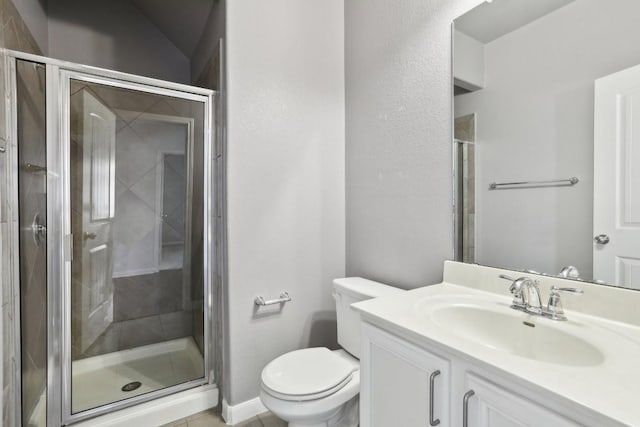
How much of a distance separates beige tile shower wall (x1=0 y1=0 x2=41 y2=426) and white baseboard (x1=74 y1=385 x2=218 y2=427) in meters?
0.37

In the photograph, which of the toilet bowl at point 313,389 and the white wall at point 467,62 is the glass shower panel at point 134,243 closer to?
the toilet bowl at point 313,389

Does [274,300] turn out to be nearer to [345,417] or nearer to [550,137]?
[345,417]

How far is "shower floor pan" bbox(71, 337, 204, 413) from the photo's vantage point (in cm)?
154

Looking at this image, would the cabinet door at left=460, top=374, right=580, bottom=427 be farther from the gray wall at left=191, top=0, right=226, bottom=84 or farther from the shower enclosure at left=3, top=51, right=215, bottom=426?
the gray wall at left=191, top=0, right=226, bottom=84

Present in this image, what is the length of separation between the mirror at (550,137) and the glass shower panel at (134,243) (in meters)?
1.48

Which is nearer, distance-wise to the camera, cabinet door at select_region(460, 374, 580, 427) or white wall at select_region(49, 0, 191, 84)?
cabinet door at select_region(460, 374, 580, 427)

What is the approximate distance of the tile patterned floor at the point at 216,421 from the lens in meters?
1.59

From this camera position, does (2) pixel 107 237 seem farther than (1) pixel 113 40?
No

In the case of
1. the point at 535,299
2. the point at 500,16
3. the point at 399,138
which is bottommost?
the point at 535,299

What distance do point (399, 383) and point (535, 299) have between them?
524 millimetres

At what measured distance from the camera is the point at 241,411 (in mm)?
1609

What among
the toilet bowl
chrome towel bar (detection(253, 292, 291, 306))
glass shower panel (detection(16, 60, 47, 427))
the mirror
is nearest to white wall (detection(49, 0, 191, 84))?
glass shower panel (detection(16, 60, 47, 427))

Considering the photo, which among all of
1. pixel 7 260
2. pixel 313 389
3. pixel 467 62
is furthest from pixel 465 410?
pixel 7 260

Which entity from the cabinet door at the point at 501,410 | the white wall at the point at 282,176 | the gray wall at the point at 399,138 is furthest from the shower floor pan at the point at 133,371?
the cabinet door at the point at 501,410
